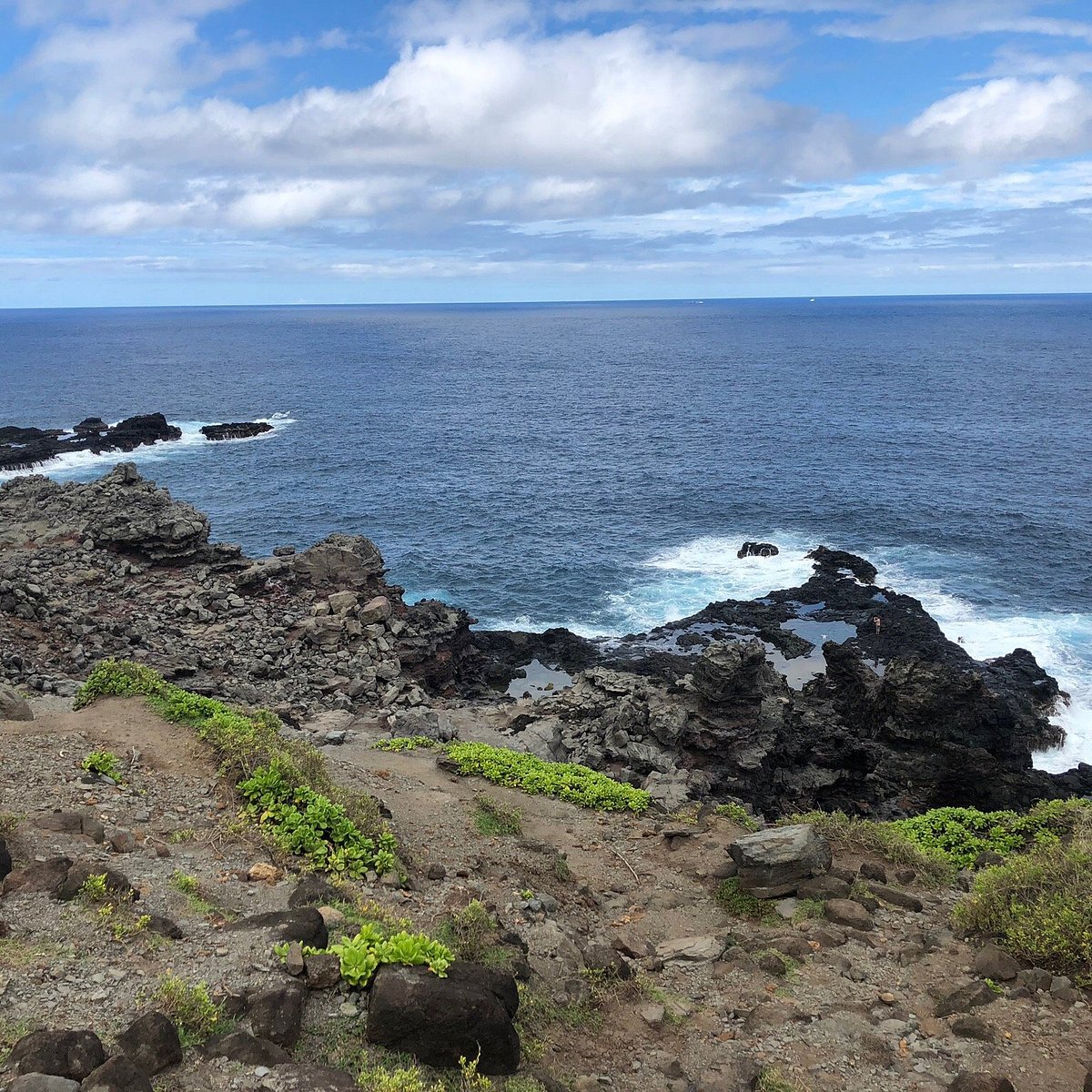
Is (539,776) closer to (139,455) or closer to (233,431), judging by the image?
(139,455)

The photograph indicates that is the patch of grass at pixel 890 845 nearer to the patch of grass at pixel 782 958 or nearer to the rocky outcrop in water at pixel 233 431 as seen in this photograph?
the patch of grass at pixel 782 958

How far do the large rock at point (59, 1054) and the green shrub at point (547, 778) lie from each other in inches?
585

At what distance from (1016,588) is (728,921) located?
42.0 metres

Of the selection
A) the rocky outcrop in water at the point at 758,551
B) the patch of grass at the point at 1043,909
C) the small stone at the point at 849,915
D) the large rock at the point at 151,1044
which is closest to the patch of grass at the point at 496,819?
the small stone at the point at 849,915

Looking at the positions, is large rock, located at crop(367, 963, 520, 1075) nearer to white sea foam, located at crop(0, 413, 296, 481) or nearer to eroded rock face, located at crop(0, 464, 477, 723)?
eroded rock face, located at crop(0, 464, 477, 723)

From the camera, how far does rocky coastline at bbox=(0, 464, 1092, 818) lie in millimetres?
31797

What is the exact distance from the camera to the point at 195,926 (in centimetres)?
1245

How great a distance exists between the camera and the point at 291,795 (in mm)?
17047

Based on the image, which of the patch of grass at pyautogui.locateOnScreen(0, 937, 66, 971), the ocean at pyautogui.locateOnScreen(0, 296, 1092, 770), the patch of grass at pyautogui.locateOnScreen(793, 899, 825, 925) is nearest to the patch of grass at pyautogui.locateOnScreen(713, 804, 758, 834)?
the patch of grass at pyautogui.locateOnScreen(793, 899, 825, 925)

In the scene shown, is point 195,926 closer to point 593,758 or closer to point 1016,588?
point 593,758

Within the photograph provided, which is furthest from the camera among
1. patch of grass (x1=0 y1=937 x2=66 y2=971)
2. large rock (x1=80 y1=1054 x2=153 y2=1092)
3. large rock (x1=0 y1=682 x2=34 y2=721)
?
large rock (x1=0 y1=682 x2=34 y2=721)

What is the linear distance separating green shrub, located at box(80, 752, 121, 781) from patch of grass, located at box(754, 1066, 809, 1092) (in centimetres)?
1331

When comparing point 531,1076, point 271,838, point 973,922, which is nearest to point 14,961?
point 271,838

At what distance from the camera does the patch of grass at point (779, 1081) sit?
36.8 feet
